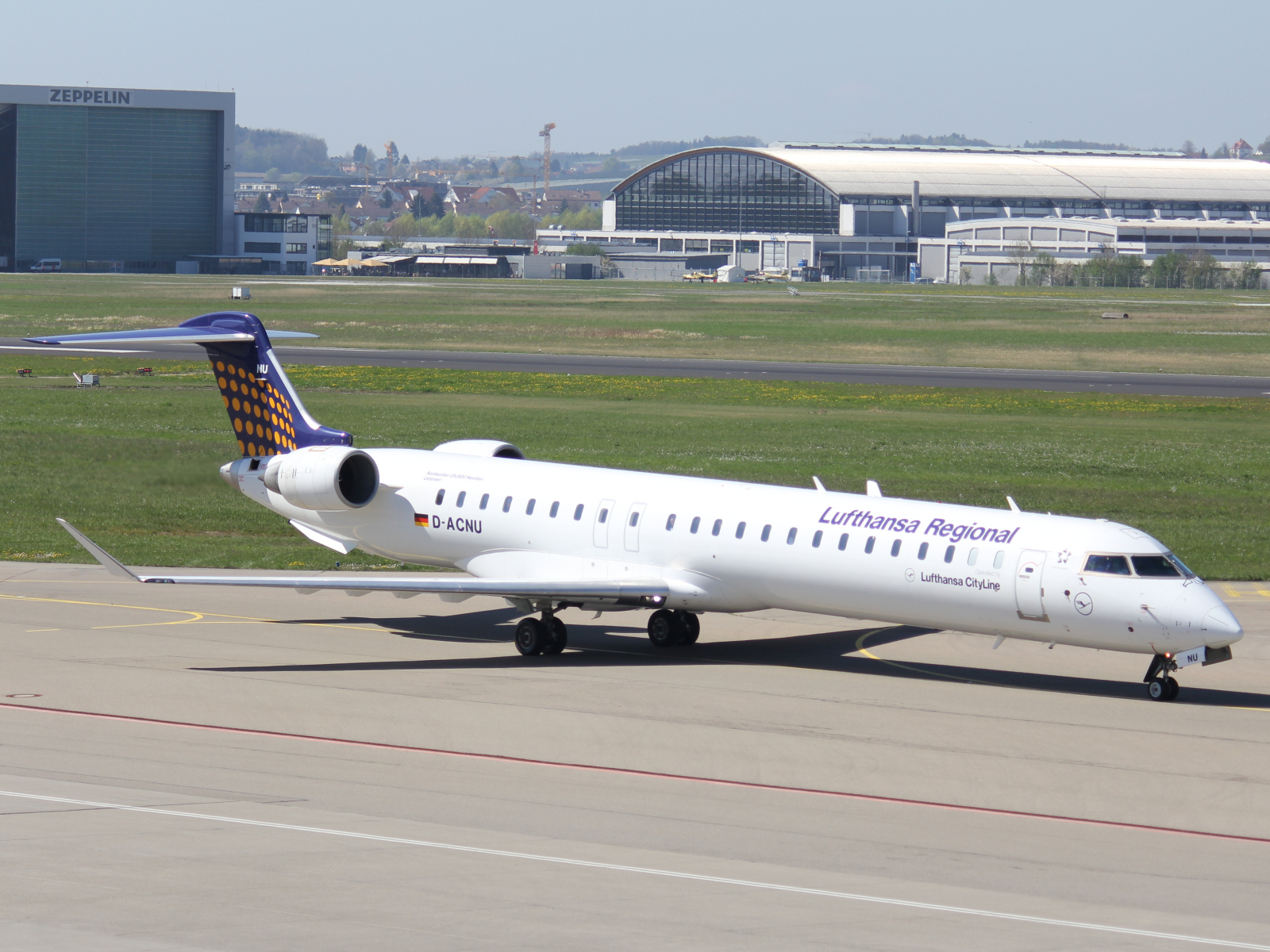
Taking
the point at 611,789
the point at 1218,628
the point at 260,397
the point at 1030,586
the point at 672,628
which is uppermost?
the point at 260,397

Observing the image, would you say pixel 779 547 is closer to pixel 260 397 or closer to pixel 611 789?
pixel 611 789

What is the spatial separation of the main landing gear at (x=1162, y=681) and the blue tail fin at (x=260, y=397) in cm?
1512

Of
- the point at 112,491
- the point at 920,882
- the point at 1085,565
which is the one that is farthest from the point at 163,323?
the point at 920,882

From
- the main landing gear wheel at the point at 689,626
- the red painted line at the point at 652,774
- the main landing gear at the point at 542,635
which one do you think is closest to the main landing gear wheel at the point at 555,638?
the main landing gear at the point at 542,635

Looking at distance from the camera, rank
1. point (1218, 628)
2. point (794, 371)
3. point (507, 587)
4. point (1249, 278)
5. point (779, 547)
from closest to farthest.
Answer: point (1218, 628), point (779, 547), point (507, 587), point (794, 371), point (1249, 278)

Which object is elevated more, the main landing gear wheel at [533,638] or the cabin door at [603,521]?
the cabin door at [603,521]

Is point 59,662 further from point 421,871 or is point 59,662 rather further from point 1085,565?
point 1085,565

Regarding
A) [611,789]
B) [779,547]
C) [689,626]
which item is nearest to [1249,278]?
[689,626]

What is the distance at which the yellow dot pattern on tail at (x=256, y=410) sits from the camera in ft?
99.3

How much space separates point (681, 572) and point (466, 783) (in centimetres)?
861

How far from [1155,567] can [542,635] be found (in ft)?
32.2

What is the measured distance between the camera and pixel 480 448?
100 feet

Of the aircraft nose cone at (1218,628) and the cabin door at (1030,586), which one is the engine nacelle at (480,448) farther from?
the aircraft nose cone at (1218,628)

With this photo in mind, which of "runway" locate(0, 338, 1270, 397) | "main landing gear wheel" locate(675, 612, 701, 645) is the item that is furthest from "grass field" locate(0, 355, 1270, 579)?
"main landing gear wheel" locate(675, 612, 701, 645)
